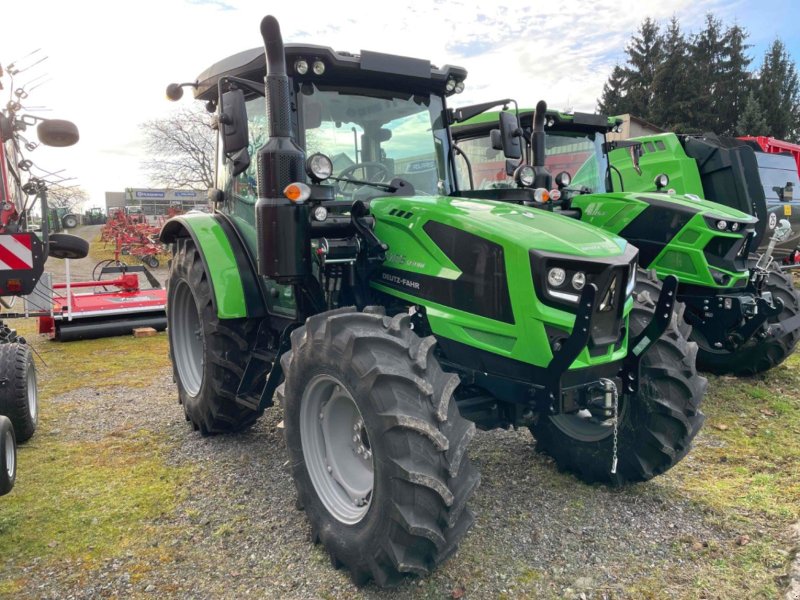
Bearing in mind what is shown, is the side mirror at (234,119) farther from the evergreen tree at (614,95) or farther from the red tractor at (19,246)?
the evergreen tree at (614,95)

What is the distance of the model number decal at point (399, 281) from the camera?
310 centimetres

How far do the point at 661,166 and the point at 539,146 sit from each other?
3.28m

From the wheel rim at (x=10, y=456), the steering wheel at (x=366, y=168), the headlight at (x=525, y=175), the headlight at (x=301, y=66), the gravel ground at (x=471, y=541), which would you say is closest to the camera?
the gravel ground at (x=471, y=541)

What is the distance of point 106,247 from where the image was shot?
2850 centimetres

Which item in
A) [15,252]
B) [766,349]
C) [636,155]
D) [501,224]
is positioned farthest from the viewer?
[636,155]

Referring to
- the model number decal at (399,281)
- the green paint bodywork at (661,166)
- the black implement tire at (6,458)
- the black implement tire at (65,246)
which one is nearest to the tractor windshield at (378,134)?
the model number decal at (399,281)

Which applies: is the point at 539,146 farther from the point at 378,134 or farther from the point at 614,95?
the point at 614,95

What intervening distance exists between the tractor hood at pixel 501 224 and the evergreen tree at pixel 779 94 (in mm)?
36220

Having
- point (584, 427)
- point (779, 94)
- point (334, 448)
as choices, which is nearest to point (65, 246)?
point (334, 448)

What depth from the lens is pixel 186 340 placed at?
4.95 m

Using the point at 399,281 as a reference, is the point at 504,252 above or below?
above

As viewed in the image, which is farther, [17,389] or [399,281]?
[17,389]

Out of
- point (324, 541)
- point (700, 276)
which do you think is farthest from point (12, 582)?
point (700, 276)

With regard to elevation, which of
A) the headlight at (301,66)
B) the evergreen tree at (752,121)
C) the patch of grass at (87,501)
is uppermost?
the evergreen tree at (752,121)
